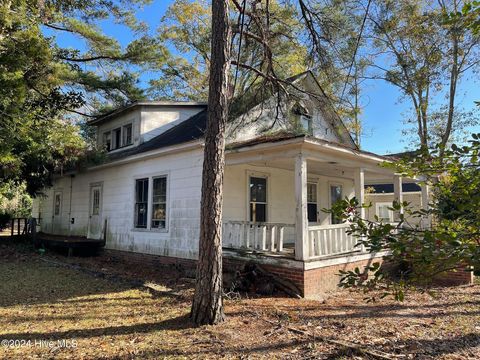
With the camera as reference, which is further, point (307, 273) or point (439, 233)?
point (307, 273)

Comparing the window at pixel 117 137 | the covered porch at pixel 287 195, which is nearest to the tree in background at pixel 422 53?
the covered porch at pixel 287 195

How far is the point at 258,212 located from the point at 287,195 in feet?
5.02

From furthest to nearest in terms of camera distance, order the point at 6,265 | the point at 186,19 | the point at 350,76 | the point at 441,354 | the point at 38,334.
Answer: the point at 186,19
the point at 6,265
the point at 350,76
the point at 38,334
the point at 441,354

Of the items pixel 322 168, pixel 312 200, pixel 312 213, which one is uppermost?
pixel 322 168

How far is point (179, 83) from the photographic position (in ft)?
85.6

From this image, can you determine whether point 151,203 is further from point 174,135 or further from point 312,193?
point 312,193

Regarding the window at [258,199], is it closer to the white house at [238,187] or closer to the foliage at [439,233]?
the white house at [238,187]

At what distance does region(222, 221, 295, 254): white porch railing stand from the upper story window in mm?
5722

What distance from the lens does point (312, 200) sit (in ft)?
42.5

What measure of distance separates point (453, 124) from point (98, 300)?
68.7ft

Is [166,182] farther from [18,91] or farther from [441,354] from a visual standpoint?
[441,354]

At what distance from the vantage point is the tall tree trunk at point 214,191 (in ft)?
16.9

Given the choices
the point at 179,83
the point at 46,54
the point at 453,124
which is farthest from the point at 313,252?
the point at 179,83

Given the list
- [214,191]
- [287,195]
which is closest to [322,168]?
[287,195]
